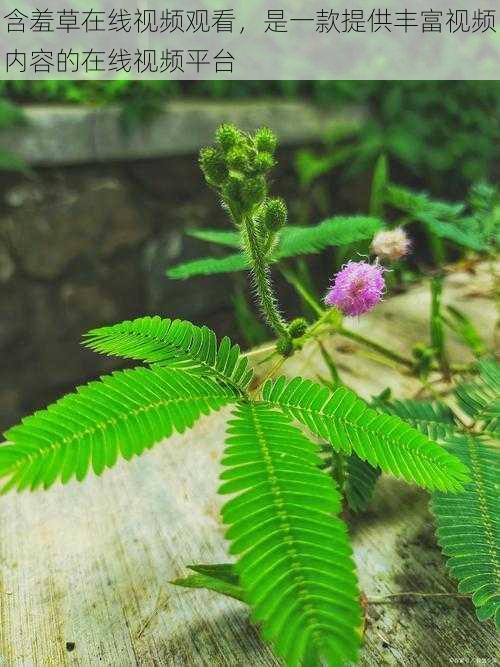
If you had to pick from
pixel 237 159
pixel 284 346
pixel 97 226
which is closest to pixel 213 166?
pixel 237 159

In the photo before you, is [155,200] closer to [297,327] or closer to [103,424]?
[297,327]

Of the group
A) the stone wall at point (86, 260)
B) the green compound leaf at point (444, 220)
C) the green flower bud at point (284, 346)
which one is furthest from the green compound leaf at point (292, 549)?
the stone wall at point (86, 260)

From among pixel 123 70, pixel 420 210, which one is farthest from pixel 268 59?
pixel 420 210

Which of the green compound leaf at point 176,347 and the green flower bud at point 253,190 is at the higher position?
the green flower bud at point 253,190

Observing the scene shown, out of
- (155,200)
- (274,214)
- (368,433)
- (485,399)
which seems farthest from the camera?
(155,200)

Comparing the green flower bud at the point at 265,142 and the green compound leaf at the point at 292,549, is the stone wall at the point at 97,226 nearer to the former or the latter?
the green flower bud at the point at 265,142

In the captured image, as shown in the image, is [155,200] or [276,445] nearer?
[276,445]

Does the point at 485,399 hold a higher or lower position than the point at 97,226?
lower
